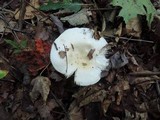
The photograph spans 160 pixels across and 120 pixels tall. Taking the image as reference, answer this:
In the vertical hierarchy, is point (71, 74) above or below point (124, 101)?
above

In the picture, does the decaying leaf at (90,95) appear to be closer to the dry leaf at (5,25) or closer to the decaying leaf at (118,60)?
the decaying leaf at (118,60)

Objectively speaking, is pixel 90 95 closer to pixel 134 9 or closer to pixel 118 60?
pixel 118 60

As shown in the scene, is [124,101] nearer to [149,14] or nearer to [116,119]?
[116,119]

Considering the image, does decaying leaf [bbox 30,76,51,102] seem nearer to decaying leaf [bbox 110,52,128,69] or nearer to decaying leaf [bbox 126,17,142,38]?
decaying leaf [bbox 110,52,128,69]

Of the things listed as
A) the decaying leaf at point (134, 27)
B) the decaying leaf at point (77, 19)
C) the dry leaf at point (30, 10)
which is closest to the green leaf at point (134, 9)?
the decaying leaf at point (134, 27)

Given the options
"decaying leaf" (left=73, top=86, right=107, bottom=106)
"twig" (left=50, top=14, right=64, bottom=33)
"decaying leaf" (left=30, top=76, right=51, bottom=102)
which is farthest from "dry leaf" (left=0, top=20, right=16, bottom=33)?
"decaying leaf" (left=73, top=86, right=107, bottom=106)

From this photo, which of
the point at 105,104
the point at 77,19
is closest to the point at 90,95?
the point at 105,104

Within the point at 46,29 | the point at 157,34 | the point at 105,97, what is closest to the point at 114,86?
the point at 105,97

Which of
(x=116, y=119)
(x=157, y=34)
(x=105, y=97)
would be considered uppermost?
(x=157, y=34)
